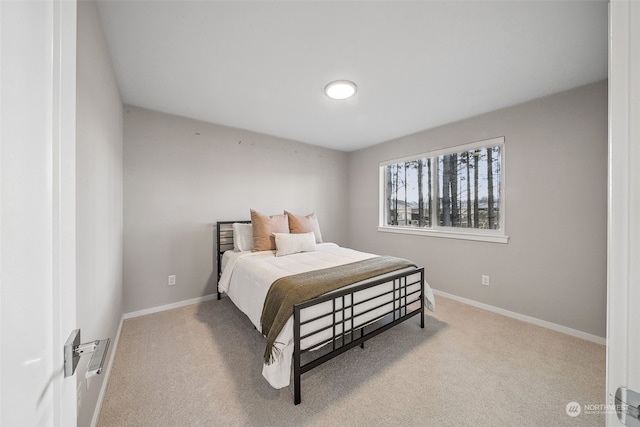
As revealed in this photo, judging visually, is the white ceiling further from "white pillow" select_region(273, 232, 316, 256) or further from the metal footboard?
the metal footboard

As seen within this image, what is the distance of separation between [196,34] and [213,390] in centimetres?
243

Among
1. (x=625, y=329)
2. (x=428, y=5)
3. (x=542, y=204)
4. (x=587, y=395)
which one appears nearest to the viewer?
(x=625, y=329)

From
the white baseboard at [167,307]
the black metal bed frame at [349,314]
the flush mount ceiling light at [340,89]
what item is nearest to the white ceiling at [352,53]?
the flush mount ceiling light at [340,89]

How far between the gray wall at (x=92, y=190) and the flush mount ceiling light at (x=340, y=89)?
5.48 feet

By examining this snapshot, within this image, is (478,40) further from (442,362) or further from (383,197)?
(383,197)

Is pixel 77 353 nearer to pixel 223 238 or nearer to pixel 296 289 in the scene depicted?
pixel 296 289

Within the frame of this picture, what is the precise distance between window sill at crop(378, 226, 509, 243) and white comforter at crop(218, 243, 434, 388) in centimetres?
103

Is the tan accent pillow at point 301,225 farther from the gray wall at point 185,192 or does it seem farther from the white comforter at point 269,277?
the gray wall at point 185,192

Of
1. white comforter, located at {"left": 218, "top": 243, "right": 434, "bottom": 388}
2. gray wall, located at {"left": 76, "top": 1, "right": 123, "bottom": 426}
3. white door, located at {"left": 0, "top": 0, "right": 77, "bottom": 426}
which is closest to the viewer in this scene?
white door, located at {"left": 0, "top": 0, "right": 77, "bottom": 426}

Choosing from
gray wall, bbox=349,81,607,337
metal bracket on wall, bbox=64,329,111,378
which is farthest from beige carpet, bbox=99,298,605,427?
metal bracket on wall, bbox=64,329,111,378

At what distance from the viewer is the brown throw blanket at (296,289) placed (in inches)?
64.7

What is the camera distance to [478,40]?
171 cm

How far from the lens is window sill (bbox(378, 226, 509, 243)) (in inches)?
113

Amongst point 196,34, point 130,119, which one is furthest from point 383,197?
point 130,119
